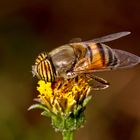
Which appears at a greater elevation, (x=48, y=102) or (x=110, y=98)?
(x=48, y=102)

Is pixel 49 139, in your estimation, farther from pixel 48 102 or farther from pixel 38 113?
pixel 48 102

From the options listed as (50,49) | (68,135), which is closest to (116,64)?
(68,135)

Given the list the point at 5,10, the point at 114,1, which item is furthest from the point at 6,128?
the point at 114,1

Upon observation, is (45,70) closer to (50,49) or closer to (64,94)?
(64,94)

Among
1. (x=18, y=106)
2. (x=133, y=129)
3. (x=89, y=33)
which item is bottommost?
(x=133, y=129)

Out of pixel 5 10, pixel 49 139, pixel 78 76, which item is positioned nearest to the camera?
pixel 78 76

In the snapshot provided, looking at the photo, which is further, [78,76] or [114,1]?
[114,1]

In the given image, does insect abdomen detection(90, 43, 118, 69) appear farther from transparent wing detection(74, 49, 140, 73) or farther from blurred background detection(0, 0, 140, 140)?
blurred background detection(0, 0, 140, 140)
